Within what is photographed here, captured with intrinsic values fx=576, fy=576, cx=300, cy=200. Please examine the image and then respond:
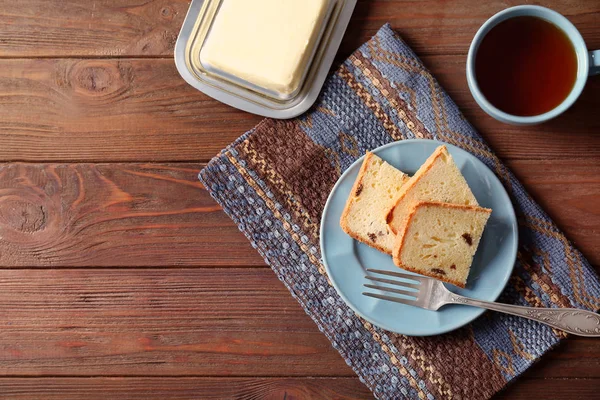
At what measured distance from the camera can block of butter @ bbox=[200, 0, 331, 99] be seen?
100 cm

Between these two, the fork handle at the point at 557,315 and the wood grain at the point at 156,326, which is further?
the wood grain at the point at 156,326

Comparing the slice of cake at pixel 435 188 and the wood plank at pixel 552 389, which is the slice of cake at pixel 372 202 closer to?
the slice of cake at pixel 435 188

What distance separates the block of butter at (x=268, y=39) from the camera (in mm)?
996

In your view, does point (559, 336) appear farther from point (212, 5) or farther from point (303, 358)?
point (212, 5)

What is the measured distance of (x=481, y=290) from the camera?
3.20 ft

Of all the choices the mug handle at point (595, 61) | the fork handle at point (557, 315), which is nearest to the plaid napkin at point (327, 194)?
the fork handle at point (557, 315)

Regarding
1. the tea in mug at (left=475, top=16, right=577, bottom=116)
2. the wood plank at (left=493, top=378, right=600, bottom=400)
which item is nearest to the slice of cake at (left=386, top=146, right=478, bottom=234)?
the tea in mug at (left=475, top=16, right=577, bottom=116)

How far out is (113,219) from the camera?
1094 mm

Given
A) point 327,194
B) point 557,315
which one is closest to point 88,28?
point 327,194

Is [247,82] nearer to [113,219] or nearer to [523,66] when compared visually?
[113,219]

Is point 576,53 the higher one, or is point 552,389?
point 576,53

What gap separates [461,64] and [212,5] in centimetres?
47

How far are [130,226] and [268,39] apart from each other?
43cm

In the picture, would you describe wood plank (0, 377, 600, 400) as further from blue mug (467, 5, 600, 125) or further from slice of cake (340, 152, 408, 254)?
blue mug (467, 5, 600, 125)
